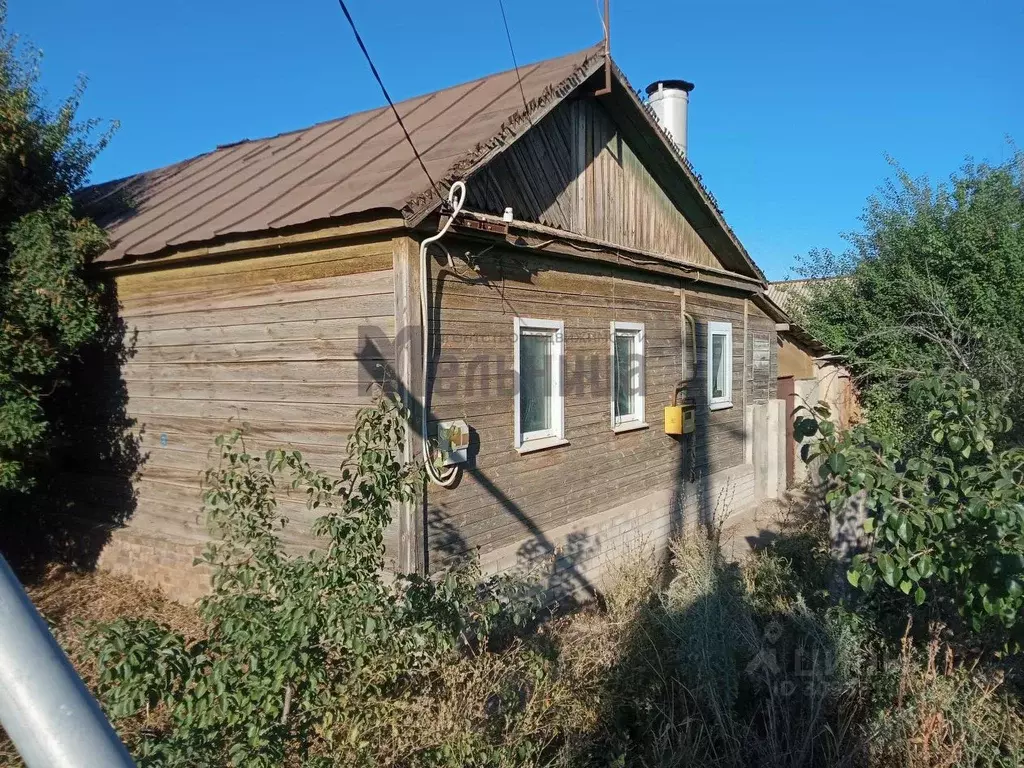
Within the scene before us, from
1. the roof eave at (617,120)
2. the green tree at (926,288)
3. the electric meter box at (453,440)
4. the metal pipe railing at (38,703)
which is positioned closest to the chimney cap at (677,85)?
the roof eave at (617,120)

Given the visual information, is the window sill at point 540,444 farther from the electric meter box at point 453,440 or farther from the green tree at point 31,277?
the green tree at point 31,277

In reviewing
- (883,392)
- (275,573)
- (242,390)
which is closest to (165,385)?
(242,390)

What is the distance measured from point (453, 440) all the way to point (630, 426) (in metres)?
3.16

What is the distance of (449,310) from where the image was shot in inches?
221

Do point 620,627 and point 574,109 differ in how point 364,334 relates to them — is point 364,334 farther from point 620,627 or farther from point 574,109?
point 574,109

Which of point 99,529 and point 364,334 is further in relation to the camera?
point 99,529

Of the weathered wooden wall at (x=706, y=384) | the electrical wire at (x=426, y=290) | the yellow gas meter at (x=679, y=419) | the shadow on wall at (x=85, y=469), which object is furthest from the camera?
the weathered wooden wall at (x=706, y=384)

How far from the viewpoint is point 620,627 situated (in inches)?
197

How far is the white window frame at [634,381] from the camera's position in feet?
25.4

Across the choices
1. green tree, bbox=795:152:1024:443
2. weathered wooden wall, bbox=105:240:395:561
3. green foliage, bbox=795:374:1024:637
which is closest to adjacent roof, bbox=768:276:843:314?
green tree, bbox=795:152:1024:443

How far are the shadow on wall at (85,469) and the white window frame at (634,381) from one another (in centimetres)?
473

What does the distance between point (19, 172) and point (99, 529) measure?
3.44 m

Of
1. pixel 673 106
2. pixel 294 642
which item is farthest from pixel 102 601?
pixel 673 106

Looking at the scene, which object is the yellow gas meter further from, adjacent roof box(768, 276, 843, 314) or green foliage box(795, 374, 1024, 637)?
adjacent roof box(768, 276, 843, 314)
